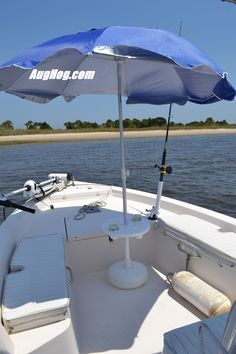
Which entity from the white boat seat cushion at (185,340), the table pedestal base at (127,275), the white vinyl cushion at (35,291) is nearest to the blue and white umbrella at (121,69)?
the table pedestal base at (127,275)

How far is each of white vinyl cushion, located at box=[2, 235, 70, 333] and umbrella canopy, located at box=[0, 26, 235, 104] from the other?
1.29 meters

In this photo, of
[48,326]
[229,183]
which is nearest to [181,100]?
[48,326]

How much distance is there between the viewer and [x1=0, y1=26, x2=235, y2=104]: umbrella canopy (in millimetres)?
1585

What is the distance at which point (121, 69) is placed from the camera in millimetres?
2346

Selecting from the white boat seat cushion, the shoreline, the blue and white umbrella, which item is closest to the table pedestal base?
the blue and white umbrella

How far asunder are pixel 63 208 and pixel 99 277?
1.05 meters

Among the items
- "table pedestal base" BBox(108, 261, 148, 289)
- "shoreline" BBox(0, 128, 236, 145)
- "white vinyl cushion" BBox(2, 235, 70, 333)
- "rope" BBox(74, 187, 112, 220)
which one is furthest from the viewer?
"shoreline" BBox(0, 128, 236, 145)

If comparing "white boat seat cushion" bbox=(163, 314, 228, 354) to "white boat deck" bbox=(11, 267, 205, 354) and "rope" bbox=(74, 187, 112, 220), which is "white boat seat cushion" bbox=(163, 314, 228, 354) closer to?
"white boat deck" bbox=(11, 267, 205, 354)

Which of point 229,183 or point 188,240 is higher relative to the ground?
point 188,240

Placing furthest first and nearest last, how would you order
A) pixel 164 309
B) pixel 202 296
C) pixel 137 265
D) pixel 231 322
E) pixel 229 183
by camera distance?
pixel 229 183 < pixel 137 265 < pixel 164 309 < pixel 202 296 < pixel 231 322

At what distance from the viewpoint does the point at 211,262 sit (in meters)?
2.35

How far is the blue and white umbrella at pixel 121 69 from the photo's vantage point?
5.21ft

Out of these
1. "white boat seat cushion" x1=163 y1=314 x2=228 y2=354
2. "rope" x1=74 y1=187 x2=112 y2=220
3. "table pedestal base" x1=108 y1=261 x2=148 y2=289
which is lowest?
"table pedestal base" x1=108 y1=261 x2=148 y2=289

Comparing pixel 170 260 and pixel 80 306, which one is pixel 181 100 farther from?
pixel 80 306
